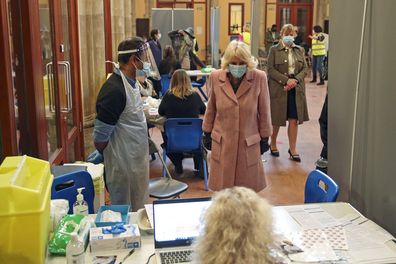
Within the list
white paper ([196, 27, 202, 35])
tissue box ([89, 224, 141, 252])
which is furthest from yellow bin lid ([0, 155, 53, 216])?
white paper ([196, 27, 202, 35])

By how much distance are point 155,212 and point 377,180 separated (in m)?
1.33

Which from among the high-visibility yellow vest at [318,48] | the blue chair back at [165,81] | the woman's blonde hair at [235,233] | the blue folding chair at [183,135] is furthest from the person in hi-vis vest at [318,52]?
the woman's blonde hair at [235,233]

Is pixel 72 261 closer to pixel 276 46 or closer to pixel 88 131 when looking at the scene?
pixel 276 46

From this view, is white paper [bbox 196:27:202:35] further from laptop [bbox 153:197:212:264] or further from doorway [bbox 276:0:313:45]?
laptop [bbox 153:197:212:264]

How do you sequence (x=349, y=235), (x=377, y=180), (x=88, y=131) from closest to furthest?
(x=349, y=235), (x=377, y=180), (x=88, y=131)

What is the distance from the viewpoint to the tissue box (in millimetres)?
2438

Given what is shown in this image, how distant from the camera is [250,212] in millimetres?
1670

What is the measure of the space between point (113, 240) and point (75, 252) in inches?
9.8

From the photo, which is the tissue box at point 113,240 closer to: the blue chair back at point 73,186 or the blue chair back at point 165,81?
the blue chair back at point 73,186

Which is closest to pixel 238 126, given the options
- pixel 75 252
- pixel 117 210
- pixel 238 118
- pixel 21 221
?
pixel 238 118

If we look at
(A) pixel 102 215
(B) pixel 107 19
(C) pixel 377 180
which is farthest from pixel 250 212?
(B) pixel 107 19

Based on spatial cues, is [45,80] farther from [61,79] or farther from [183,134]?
[183,134]

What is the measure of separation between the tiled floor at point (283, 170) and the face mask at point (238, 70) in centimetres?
157

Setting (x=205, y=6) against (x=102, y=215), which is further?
(x=205, y=6)
